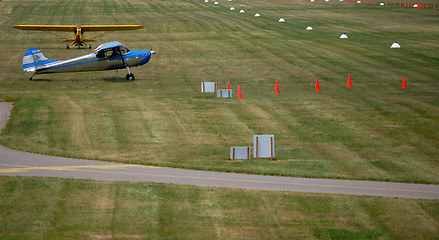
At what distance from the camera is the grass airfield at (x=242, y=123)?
51.6 ft

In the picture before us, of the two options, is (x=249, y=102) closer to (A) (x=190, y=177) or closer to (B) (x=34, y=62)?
(A) (x=190, y=177)

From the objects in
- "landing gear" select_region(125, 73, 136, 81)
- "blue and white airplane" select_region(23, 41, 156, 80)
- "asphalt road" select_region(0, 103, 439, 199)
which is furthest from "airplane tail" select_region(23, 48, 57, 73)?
"asphalt road" select_region(0, 103, 439, 199)

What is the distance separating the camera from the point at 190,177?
63.6ft

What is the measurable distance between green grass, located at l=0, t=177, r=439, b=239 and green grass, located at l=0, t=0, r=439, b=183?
2699 mm

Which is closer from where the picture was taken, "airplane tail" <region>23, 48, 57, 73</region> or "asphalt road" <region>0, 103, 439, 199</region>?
"asphalt road" <region>0, 103, 439, 199</region>

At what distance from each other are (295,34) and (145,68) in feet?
74.3

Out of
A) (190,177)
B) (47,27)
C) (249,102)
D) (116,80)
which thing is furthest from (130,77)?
(190,177)

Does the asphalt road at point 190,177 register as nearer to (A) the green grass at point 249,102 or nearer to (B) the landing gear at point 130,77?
(A) the green grass at point 249,102

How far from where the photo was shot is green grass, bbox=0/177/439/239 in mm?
14711

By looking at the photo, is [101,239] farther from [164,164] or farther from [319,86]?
[319,86]

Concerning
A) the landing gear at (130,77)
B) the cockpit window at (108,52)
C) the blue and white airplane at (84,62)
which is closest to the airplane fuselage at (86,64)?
the blue and white airplane at (84,62)

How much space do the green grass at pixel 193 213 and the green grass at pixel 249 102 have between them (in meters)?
2.70

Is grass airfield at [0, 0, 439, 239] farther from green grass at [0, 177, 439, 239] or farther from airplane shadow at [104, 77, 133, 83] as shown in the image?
airplane shadow at [104, 77, 133, 83]

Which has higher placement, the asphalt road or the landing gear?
the asphalt road
